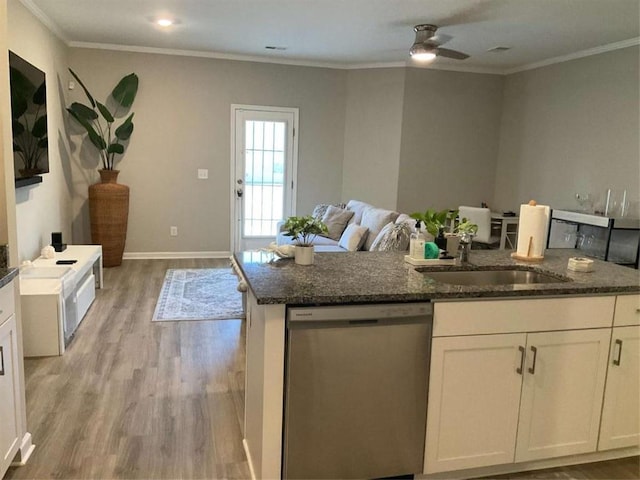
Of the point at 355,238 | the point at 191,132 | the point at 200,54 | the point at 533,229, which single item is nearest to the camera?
the point at 533,229

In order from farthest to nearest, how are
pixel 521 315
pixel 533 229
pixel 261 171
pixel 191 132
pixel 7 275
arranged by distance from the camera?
1. pixel 261 171
2. pixel 191 132
3. pixel 533 229
4. pixel 521 315
5. pixel 7 275

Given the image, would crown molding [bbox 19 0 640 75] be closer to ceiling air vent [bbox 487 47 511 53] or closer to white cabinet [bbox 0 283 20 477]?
ceiling air vent [bbox 487 47 511 53]

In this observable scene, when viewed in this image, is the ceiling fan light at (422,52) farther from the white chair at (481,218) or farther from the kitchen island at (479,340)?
the kitchen island at (479,340)

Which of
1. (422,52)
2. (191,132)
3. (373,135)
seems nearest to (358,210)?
(373,135)

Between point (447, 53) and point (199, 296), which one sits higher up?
point (447, 53)

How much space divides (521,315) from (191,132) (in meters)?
5.35

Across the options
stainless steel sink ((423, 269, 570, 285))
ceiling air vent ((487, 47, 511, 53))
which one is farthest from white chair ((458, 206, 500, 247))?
stainless steel sink ((423, 269, 570, 285))

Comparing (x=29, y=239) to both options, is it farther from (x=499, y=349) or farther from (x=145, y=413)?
(x=499, y=349)

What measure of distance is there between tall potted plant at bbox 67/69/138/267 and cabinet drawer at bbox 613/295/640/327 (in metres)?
5.31

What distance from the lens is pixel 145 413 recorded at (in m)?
2.76

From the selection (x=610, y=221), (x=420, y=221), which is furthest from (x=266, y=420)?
(x=610, y=221)

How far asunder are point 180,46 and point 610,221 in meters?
5.09

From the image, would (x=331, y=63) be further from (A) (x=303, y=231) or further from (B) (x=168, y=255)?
(A) (x=303, y=231)

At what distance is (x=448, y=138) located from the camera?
6965 mm
